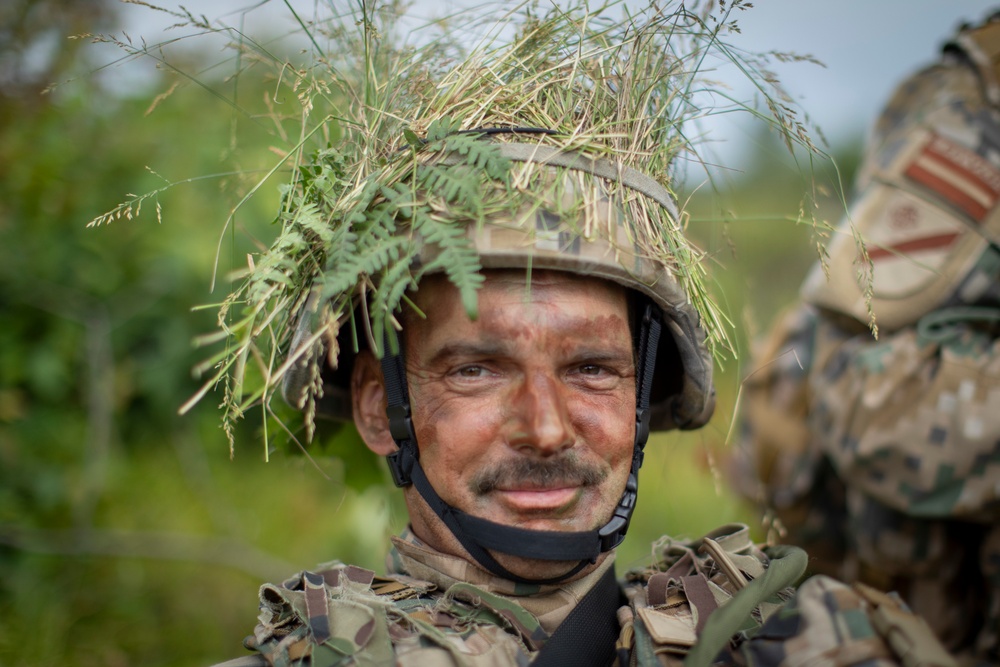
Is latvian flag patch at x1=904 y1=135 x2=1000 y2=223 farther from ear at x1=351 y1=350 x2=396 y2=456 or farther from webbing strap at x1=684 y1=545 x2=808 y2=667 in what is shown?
ear at x1=351 y1=350 x2=396 y2=456

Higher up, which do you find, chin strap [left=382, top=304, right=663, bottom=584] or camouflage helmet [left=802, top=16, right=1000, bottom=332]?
camouflage helmet [left=802, top=16, right=1000, bottom=332]

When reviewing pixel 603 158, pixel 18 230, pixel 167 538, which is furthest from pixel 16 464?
pixel 603 158

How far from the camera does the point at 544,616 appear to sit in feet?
7.60

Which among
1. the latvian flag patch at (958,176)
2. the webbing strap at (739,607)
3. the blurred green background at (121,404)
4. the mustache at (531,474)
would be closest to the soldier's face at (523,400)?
the mustache at (531,474)

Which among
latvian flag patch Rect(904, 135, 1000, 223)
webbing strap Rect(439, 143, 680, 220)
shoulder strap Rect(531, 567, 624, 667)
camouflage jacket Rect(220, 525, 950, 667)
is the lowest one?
shoulder strap Rect(531, 567, 624, 667)

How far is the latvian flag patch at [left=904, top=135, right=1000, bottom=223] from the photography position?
12.0ft

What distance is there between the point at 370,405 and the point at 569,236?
85cm

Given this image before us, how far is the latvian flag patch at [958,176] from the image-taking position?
365 cm

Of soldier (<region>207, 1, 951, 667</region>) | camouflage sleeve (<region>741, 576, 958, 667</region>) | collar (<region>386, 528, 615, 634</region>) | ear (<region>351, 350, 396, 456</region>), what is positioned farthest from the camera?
ear (<region>351, 350, 396, 456</region>)

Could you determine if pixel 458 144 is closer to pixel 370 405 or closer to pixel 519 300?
pixel 519 300

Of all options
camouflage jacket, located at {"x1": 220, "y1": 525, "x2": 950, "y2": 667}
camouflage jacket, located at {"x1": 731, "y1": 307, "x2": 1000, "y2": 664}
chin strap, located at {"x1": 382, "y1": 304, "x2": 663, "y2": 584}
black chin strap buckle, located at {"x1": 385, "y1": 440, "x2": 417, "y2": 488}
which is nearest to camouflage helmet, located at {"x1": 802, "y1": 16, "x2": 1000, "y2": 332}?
camouflage jacket, located at {"x1": 731, "y1": 307, "x2": 1000, "y2": 664}

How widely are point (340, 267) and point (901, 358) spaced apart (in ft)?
8.59

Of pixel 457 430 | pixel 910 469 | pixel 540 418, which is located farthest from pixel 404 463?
pixel 910 469

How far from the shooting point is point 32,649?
11.7 feet
